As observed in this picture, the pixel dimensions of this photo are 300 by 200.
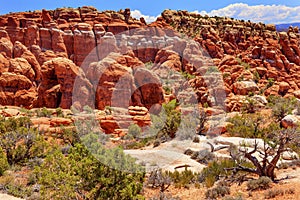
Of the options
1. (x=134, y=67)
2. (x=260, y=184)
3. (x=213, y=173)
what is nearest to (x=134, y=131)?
(x=213, y=173)

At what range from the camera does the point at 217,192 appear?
941 cm

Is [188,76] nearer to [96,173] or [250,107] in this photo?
[250,107]

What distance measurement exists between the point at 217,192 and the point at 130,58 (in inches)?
1277

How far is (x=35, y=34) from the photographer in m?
47.4

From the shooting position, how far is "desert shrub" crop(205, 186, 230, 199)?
9227mm

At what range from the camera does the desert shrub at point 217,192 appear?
30.3 ft

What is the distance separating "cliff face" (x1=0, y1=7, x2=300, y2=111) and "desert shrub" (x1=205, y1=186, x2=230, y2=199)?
75.6 ft

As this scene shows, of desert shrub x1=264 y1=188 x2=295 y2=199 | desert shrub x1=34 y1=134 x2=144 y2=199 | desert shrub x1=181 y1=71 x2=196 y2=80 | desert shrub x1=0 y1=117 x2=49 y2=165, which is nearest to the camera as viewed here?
desert shrub x1=34 y1=134 x2=144 y2=199

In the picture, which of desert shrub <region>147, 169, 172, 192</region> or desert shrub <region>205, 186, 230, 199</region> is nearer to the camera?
desert shrub <region>205, 186, 230, 199</region>

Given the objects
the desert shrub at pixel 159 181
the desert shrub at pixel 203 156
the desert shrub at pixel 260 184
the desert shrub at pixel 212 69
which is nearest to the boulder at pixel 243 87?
the desert shrub at pixel 212 69

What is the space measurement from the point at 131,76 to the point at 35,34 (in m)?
23.9

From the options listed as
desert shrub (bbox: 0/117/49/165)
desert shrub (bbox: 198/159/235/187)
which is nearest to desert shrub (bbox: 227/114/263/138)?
desert shrub (bbox: 198/159/235/187)

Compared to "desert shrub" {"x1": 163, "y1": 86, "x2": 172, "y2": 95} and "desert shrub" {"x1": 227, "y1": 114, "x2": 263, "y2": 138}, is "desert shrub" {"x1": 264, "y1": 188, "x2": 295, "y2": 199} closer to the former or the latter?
"desert shrub" {"x1": 227, "y1": 114, "x2": 263, "y2": 138}

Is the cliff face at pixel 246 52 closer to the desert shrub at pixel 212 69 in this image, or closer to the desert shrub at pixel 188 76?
the desert shrub at pixel 212 69
